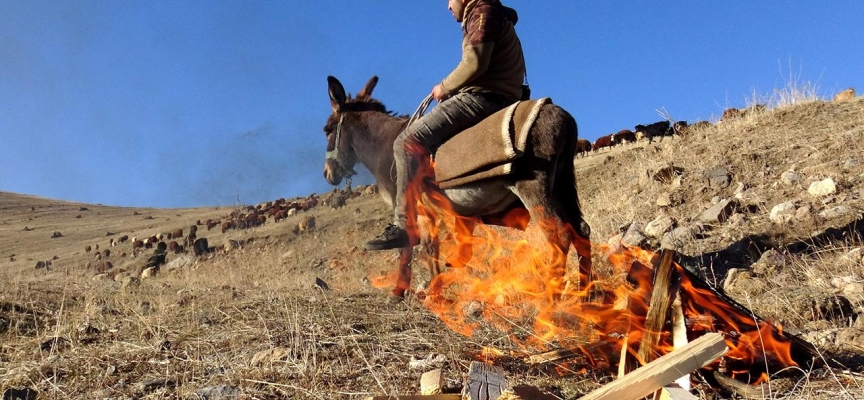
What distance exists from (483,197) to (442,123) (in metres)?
0.83

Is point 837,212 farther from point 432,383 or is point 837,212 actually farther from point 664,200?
point 432,383

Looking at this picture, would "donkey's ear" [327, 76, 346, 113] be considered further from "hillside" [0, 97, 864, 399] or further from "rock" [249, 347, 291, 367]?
"rock" [249, 347, 291, 367]

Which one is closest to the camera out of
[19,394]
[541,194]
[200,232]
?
[19,394]

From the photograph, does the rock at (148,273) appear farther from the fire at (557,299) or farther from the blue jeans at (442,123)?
the blue jeans at (442,123)

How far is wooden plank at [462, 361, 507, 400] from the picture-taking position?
89.4 inches

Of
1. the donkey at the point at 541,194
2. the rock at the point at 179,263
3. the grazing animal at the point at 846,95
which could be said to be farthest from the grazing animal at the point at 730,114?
the rock at the point at 179,263

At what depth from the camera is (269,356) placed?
3158 mm

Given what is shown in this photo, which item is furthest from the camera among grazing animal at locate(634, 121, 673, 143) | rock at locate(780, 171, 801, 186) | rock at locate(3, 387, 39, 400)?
grazing animal at locate(634, 121, 673, 143)

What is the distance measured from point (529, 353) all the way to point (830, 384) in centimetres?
140

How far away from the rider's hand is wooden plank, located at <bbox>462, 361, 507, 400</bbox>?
3416 millimetres

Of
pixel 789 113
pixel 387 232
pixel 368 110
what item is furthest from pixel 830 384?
pixel 789 113

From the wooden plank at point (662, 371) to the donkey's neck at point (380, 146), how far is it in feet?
14.1

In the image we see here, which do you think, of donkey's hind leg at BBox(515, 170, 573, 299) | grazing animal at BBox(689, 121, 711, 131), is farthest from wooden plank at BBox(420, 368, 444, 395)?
grazing animal at BBox(689, 121, 711, 131)

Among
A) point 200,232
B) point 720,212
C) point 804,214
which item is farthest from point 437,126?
point 200,232
